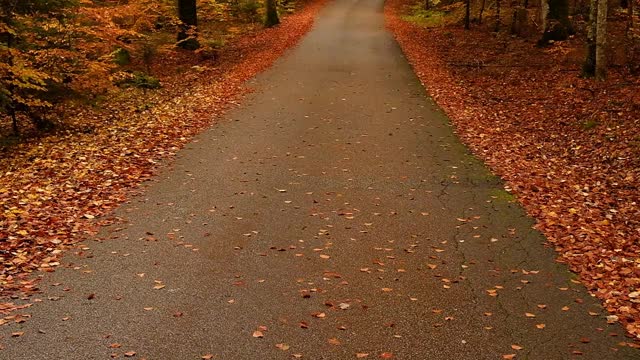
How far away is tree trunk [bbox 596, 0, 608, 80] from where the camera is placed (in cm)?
1297

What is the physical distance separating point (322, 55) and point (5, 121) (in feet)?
40.2

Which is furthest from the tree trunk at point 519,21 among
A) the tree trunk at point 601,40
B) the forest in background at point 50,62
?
the forest in background at point 50,62

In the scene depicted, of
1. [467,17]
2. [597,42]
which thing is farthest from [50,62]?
[467,17]

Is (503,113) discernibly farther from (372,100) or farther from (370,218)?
(370,218)

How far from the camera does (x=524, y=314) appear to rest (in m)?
5.77

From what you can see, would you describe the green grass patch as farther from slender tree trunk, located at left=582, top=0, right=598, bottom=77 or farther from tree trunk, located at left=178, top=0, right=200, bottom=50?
slender tree trunk, located at left=582, top=0, right=598, bottom=77

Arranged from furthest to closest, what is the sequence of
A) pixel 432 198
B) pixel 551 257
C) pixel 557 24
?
pixel 557 24
pixel 432 198
pixel 551 257

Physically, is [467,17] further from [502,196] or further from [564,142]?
[502,196]

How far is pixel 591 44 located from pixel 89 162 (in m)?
12.6

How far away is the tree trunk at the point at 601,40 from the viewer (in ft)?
42.5

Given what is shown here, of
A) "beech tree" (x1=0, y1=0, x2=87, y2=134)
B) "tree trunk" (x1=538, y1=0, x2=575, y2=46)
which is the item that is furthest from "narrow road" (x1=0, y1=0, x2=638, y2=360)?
"tree trunk" (x1=538, y1=0, x2=575, y2=46)

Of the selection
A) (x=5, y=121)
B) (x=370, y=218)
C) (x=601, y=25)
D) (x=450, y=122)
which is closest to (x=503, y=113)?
(x=450, y=122)

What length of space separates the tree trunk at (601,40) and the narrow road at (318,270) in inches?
193

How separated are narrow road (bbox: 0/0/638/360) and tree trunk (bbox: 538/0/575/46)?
949cm
